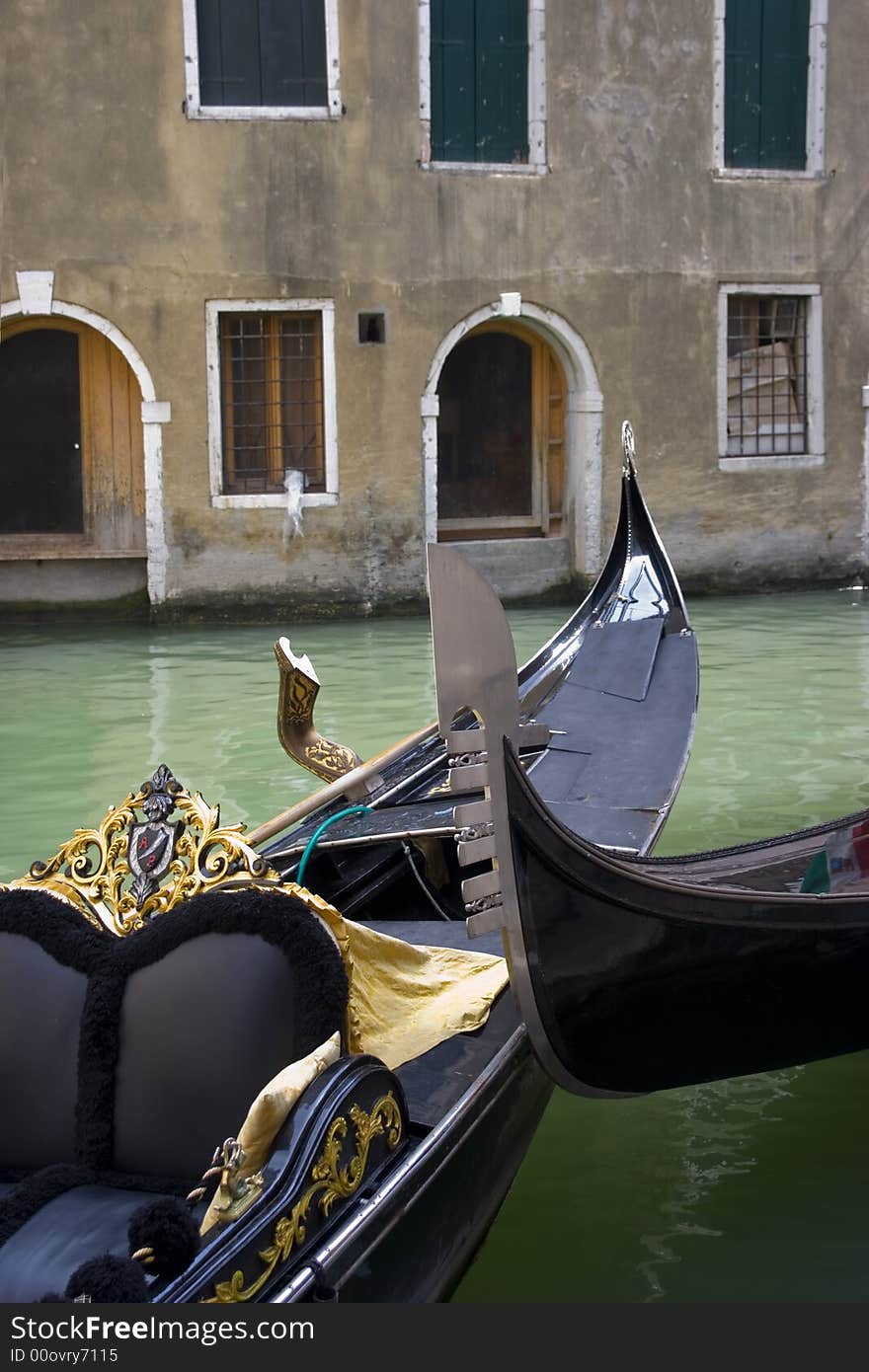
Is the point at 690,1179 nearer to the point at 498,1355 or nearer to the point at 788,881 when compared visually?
the point at 788,881

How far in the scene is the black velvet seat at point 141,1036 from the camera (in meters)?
1.96

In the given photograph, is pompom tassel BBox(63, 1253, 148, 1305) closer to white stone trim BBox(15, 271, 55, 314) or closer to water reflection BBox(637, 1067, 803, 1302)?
water reflection BBox(637, 1067, 803, 1302)

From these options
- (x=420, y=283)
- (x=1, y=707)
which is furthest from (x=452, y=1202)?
(x=420, y=283)

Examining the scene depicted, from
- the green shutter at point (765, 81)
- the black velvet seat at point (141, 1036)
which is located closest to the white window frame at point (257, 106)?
the green shutter at point (765, 81)

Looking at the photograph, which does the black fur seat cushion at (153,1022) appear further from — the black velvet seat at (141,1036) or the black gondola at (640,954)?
the black gondola at (640,954)

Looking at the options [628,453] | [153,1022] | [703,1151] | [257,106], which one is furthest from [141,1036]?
[257,106]

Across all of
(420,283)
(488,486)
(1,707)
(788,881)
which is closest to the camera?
(788,881)

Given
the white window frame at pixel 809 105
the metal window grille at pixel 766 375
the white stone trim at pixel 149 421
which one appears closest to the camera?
the white stone trim at pixel 149 421

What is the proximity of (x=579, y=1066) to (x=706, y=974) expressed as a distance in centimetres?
23

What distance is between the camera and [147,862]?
211cm

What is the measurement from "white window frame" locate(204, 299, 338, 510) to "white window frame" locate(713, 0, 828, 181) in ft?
8.18

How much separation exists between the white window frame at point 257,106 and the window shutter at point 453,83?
579 millimetres

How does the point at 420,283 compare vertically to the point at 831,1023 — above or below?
above

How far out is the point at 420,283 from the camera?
9.38m
